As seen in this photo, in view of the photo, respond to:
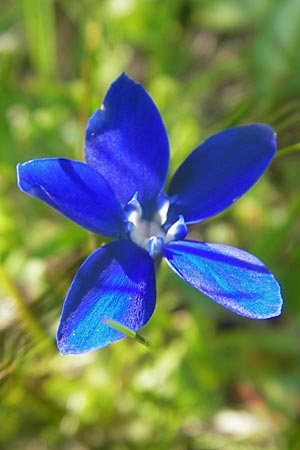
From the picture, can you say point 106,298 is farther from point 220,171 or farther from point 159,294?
point 159,294

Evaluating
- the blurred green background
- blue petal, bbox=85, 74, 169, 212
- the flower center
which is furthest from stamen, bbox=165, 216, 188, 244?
the blurred green background

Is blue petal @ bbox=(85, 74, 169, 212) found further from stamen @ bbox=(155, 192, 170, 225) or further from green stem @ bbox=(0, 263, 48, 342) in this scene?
green stem @ bbox=(0, 263, 48, 342)

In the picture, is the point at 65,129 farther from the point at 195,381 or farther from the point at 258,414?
the point at 258,414

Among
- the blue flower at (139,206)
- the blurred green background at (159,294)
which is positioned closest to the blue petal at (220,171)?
the blue flower at (139,206)

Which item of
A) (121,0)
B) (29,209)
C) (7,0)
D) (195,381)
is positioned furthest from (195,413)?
(7,0)

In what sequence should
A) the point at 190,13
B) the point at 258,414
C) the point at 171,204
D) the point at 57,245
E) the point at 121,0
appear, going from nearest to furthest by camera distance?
the point at 171,204 < the point at 57,245 < the point at 258,414 < the point at 121,0 < the point at 190,13

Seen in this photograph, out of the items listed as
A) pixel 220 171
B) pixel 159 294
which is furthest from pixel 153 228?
pixel 159 294

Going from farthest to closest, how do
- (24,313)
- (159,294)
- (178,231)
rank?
(159,294) → (24,313) → (178,231)
